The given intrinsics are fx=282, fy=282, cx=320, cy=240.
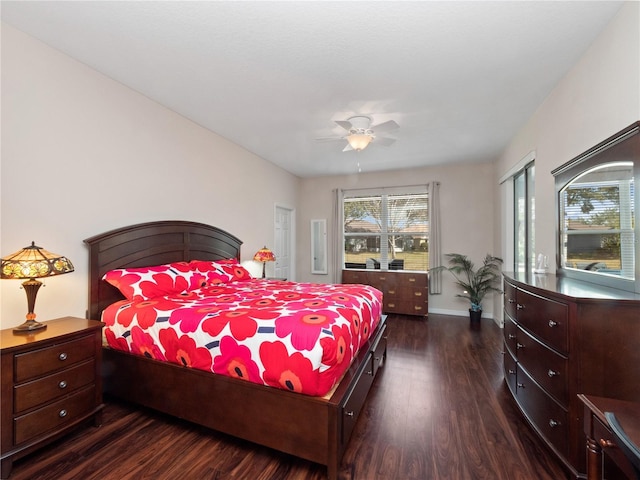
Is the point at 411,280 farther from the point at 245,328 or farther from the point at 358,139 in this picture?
the point at 245,328

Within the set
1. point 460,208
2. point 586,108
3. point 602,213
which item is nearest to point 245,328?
point 602,213

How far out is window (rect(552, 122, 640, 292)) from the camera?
5.44ft

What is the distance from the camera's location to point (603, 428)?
951mm

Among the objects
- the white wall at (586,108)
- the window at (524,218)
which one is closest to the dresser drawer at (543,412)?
the white wall at (586,108)

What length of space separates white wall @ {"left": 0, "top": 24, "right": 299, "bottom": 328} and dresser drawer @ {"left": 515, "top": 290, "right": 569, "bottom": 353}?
341cm

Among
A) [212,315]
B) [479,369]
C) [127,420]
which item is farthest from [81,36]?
[479,369]

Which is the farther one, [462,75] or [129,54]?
[462,75]

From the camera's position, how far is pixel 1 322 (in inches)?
74.8

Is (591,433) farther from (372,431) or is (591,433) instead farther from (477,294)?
(477,294)

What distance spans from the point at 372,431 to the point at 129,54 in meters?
3.38

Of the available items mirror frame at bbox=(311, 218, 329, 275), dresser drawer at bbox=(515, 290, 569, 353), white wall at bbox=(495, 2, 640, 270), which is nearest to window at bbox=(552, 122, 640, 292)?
white wall at bbox=(495, 2, 640, 270)

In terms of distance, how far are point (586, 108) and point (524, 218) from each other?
6.15 feet

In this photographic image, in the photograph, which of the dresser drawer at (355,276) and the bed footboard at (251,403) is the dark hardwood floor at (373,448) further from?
the dresser drawer at (355,276)

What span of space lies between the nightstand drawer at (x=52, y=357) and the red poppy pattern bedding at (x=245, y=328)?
0.85ft
